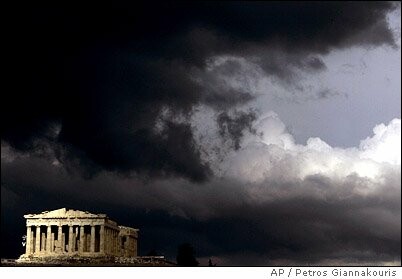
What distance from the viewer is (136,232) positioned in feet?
247

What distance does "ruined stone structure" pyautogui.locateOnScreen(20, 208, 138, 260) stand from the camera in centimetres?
7244

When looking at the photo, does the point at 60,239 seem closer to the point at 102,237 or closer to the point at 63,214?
the point at 63,214

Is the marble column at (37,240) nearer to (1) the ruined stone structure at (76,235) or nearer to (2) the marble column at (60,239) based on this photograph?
(1) the ruined stone structure at (76,235)

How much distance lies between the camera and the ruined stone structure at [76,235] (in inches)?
2852

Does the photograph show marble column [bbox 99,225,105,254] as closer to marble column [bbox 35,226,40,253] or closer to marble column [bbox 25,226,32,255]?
marble column [bbox 35,226,40,253]

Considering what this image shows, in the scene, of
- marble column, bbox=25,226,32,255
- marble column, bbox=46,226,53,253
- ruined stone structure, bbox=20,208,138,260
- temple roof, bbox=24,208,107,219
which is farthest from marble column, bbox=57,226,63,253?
marble column, bbox=25,226,32,255

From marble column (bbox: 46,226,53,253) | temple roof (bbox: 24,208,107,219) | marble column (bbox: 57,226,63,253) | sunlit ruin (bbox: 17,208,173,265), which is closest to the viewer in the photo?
sunlit ruin (bbox: 17,208,173,265)

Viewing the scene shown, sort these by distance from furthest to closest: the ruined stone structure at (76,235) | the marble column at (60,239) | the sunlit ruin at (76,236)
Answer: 1. the marble column at (60,239)
2. the ruined stone structure at (76,235)
3. the sunlit ruin at (76,236)

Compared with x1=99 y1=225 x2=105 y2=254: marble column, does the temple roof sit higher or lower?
higher

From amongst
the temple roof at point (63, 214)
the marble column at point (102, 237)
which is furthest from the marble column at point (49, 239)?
the marble column at point (102, 237)

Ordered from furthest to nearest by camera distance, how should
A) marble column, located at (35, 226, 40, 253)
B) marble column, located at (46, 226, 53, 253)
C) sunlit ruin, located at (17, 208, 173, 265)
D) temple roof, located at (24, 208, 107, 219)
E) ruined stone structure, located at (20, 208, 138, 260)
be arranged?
1. marble column, located at (46, 226, 53, 253)
2. temple roof, located at (24, 208, 107, 219)
3. marble column, located at (35, 226, 40, 253)
4. ruined stone structure, located at (20, 208, 138, 260)
5. sunlit ruin, located at (17, 208, 173, 265)
